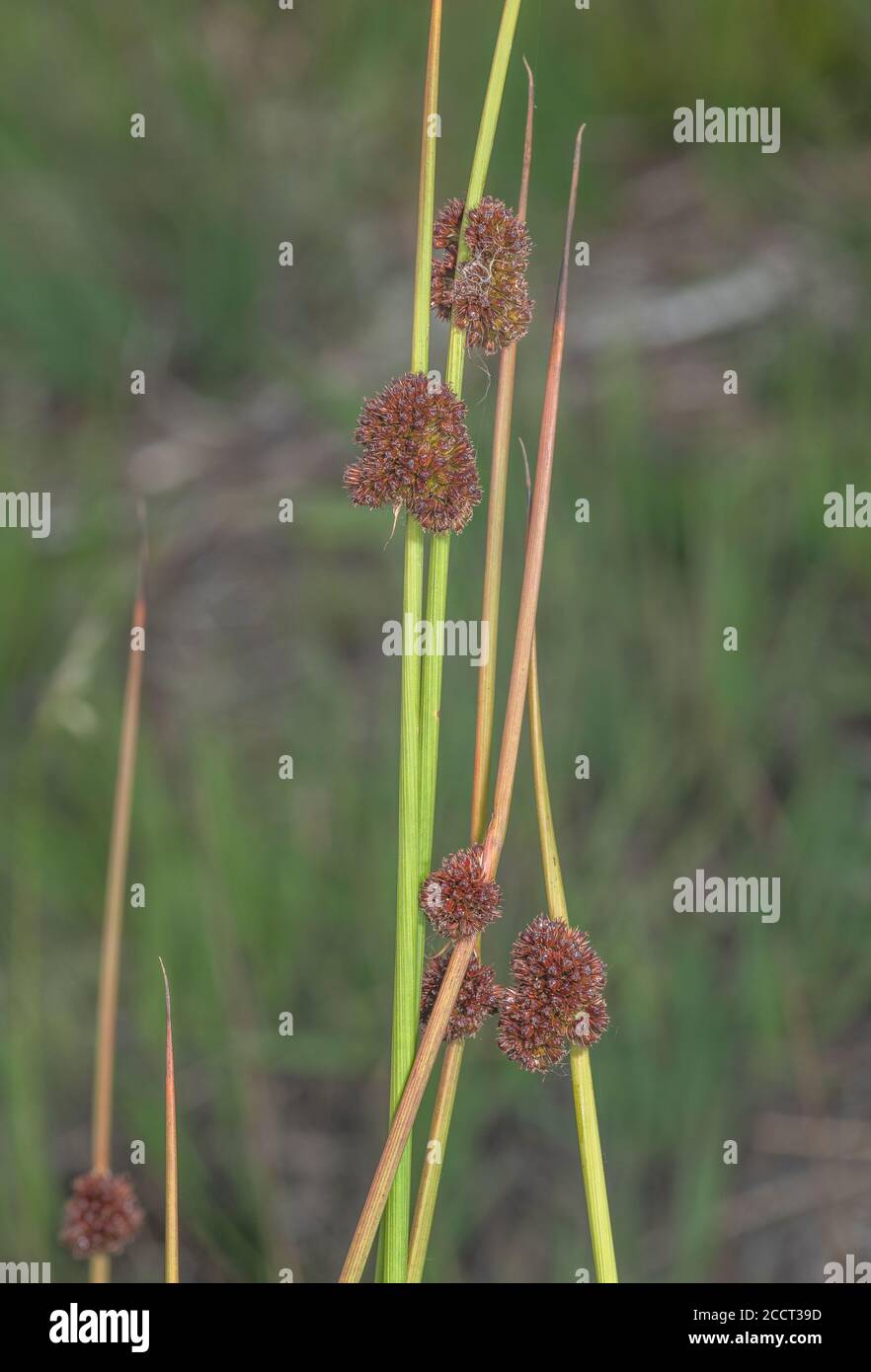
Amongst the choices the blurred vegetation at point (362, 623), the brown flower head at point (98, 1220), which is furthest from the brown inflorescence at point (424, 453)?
the brown flower head at point (98, 1220)

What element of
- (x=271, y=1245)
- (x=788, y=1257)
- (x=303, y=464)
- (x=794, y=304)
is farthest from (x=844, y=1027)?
(x=303, y=464)

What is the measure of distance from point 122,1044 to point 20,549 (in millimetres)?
1071

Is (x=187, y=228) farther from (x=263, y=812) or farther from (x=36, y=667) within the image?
(x=263, y=812)

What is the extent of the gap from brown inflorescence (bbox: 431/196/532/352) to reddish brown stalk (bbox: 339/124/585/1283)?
24mm

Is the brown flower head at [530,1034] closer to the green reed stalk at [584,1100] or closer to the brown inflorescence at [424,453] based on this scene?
the green reed stalk at [584,1100]

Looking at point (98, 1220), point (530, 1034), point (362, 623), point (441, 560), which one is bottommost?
point (98, 1220)

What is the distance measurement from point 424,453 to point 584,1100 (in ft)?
1.10

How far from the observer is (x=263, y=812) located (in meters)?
2.21

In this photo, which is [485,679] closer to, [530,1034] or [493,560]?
[493,560]

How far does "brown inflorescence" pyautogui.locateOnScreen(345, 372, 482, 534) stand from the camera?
0.60m

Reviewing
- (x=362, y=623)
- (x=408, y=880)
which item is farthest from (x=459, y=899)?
(x=362, y=623)

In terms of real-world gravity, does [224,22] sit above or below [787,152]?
above

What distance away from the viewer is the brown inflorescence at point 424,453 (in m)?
0.60

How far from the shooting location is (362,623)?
8.55ft
